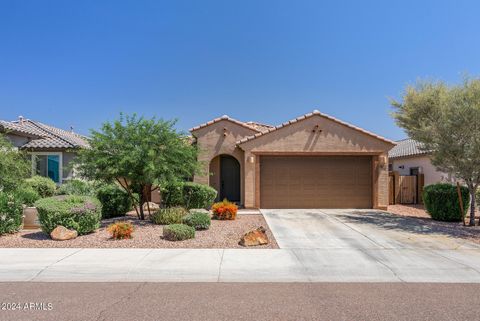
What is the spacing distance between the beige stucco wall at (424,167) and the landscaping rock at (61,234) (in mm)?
17672

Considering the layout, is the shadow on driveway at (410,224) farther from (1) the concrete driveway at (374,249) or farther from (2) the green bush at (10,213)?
(2) the green bush at (10,213)

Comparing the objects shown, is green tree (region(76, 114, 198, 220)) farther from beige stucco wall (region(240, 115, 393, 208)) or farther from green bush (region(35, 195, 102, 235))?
beige stucco wall (region(240, 115, 393, 208))

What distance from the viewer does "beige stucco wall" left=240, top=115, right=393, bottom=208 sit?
17.1 metres

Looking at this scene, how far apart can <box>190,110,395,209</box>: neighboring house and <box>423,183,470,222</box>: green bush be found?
3022 mm

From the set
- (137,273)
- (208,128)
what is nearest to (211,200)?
(208,128)

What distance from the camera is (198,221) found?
11.0 m

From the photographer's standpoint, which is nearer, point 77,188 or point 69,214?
point 69,214

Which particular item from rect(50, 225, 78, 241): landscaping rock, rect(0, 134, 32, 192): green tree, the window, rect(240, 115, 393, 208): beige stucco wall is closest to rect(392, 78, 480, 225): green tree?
rect(240, 115, 393, 208): beige stucco wall

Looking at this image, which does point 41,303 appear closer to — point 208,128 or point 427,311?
point 427,311

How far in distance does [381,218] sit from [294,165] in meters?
4.85

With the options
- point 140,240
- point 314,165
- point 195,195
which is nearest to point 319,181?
point 314,165

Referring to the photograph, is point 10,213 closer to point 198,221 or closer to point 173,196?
point 198,221

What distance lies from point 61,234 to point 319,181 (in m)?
11.8

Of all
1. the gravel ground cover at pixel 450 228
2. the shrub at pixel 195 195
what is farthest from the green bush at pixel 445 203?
the shrub at pixel 195 195
